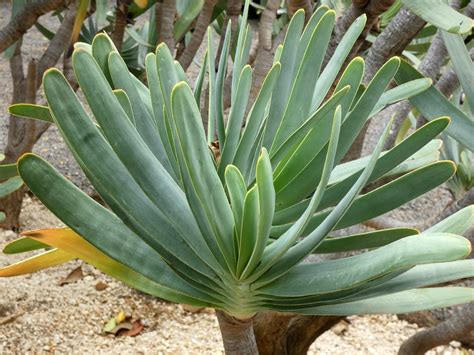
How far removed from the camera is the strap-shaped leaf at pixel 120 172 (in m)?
0.59

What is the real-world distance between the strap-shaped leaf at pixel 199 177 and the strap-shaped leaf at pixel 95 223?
0.07m

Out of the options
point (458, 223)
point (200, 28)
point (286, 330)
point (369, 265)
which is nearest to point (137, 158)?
point (369, 265)

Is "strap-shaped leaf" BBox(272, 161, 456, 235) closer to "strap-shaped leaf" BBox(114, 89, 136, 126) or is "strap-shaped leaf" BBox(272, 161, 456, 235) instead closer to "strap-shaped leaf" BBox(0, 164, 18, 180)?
"strap-shaped leaf" BBox(114, 89, 136, 126)

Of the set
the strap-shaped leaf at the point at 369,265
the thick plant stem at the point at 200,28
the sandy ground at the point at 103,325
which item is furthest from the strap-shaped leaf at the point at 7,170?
the thick plant stem at the point at 200,28

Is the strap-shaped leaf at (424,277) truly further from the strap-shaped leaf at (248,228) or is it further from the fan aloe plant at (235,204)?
the strap-shaped leaf at (248,228)

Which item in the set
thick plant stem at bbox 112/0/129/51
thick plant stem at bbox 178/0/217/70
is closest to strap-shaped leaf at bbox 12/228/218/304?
thick plant stem at bbox 178/0/217/70

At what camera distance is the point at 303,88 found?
830mm

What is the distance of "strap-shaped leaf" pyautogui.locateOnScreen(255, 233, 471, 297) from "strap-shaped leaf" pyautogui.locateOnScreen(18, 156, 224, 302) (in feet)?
0.32

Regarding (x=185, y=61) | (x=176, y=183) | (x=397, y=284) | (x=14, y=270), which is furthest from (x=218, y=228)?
(x=185, y=61)

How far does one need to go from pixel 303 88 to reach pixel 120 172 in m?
0.30

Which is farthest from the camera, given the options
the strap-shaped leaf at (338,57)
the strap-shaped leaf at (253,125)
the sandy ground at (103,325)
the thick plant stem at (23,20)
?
the thick plant stem at (23,20)

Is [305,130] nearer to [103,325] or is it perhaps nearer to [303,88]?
[303,88]

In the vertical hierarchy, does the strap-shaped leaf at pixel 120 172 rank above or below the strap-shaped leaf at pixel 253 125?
Answer: below

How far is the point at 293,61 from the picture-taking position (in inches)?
35.4
